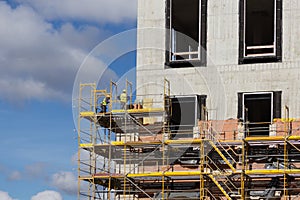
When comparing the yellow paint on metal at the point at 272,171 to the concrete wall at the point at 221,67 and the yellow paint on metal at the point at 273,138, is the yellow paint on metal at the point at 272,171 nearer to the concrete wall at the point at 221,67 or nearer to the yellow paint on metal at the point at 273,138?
the yellow paint on metal at the point at 273,138

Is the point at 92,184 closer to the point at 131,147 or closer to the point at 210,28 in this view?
the point at 131,147

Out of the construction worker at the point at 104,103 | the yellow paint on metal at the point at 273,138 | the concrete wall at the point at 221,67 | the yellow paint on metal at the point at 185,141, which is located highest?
the concrete wall at the point at 221,67

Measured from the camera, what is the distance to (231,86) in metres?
50.2

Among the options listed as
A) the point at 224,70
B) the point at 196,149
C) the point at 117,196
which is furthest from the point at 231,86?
the point at 117,196

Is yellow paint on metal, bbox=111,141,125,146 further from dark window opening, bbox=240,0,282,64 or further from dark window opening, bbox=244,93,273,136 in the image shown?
dark window opening, bbox=240,0,282,64

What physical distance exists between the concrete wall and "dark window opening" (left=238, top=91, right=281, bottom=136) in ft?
1.06

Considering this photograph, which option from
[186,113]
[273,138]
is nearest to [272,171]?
[273,138]

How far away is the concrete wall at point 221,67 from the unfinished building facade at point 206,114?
0.18 ft

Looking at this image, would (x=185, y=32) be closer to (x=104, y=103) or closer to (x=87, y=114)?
(x=104, y=103)

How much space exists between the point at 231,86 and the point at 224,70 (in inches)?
41.4

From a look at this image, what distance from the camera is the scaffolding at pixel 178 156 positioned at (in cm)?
4634

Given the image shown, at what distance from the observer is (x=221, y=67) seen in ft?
167

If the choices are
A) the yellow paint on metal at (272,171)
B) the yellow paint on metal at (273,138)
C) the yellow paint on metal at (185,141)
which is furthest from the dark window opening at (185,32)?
the yellow paint on metal at (272,171)

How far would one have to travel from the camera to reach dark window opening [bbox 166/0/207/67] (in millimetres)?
51688
